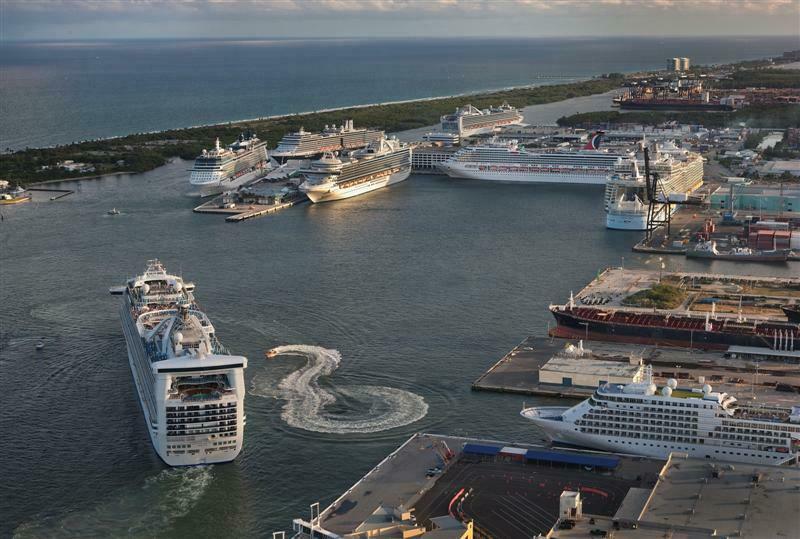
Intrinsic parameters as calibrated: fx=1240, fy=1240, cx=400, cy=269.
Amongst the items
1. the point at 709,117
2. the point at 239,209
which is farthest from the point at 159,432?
the point at 709,117

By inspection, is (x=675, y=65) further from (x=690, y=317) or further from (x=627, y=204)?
(x=690, y=317)

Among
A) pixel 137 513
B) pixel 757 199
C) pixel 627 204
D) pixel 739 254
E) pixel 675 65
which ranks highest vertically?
pixel 675 65

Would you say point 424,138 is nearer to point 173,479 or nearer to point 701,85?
point 701,85

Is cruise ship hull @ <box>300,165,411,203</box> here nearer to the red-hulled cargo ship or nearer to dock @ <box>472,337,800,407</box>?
the red-hulled cargo ship

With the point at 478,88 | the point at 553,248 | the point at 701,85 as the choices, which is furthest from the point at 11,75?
the point at 553,248

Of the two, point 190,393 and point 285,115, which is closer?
point 190,393

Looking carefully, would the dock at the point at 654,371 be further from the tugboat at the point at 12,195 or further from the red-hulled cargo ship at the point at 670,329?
the tugboat at the point at 12,195
